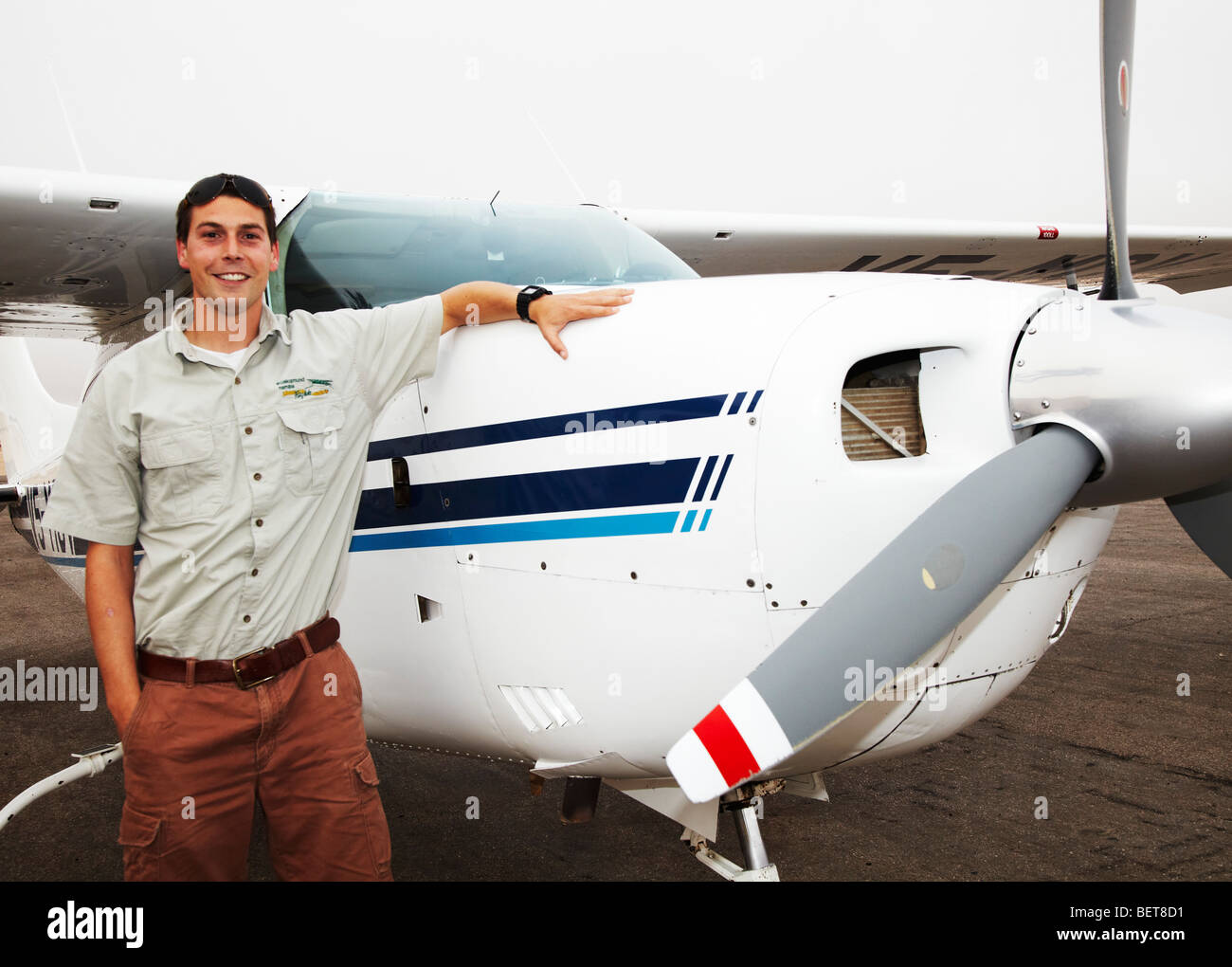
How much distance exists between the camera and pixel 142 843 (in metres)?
2.02

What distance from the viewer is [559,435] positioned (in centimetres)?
223

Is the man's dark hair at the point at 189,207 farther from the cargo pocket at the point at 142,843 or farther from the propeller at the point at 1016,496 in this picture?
the propeller at the point at 1016,496

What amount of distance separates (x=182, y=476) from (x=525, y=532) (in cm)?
83

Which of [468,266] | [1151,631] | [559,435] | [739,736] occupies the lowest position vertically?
[1151,631]

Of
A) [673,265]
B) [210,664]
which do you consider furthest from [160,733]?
[673,265]

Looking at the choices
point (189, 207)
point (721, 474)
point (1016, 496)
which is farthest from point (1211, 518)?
point (189, 207)

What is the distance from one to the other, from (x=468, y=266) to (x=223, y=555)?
1369 millimetres

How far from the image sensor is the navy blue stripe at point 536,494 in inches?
81.5

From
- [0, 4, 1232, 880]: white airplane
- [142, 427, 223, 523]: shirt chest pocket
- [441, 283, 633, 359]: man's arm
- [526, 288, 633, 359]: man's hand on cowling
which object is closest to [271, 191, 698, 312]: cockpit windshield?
[0, 4, 1232, 880]: white airplane

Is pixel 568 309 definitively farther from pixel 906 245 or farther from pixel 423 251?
pixel 906 245

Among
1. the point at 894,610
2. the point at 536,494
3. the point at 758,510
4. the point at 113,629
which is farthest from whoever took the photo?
A: the point at 536,494

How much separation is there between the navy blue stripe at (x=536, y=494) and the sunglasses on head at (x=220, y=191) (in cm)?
87
